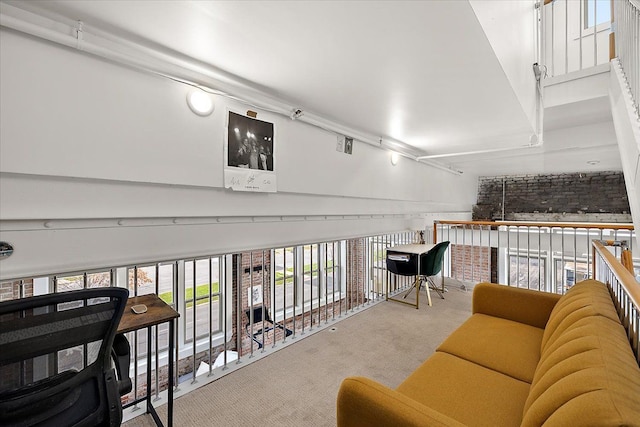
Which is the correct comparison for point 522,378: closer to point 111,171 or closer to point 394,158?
point 111,171

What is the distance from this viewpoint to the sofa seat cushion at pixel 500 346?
5.52ft

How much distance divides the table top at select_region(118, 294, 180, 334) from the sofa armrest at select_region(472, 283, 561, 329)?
8.03 ft

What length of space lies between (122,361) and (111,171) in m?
1.10

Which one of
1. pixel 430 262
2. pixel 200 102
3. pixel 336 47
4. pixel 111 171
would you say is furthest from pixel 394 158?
pixel 111 171

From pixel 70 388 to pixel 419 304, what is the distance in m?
3.87

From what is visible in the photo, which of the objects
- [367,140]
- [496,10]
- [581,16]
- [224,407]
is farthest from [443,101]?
[581,16]

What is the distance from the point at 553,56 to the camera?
399 centimetres

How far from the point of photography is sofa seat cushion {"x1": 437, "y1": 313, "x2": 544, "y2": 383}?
1684mm

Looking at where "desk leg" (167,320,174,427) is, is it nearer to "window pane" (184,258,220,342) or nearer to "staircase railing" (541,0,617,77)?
"window pane" (184,258,220,342)

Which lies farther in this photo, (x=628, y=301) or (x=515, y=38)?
(x=515, y=38)

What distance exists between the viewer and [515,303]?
236 centimetres

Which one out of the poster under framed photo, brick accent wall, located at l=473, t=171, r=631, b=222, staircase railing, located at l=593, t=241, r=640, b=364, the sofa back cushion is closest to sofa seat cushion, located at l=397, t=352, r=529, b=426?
the sofa back cushion

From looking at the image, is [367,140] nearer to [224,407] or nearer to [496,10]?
[496,10]

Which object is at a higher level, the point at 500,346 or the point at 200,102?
the point at 200,102
